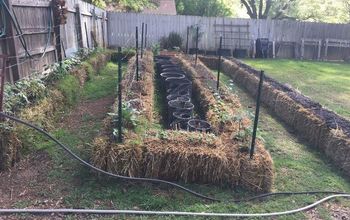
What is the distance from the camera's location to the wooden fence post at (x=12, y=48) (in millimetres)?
4578

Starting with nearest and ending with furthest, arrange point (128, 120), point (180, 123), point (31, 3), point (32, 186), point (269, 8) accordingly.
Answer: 1. point (32, 186)
2. point (128, 120)
3. point (180, 123)
4. point (31, 3)
5. point (269, 8)

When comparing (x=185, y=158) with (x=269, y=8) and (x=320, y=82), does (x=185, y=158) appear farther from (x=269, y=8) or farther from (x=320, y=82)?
(x=269, y=8)

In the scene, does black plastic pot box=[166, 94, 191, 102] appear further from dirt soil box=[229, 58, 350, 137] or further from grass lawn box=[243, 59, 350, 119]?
grass lawn box=[243, 59, 350, 119]

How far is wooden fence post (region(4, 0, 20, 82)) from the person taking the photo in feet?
15.0

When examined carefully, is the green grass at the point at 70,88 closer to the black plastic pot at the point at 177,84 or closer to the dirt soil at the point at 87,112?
the dirt soil at the point at 87,112

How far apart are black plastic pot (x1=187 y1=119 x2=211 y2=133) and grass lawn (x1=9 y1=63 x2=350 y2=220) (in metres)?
0.94

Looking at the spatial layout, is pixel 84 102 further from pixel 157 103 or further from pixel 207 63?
pixel 207 63

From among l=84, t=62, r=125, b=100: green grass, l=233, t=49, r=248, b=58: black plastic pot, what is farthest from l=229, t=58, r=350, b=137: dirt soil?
l=233, t=49, r=248, b=58: black plastic pot

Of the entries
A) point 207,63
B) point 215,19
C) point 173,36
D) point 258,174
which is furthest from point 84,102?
point 215,19

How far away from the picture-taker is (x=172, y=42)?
14680 mm

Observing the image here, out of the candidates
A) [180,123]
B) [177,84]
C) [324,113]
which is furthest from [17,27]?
[324,113]

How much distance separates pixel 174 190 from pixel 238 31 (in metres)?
13.4

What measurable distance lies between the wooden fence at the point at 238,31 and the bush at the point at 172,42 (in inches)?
11.4

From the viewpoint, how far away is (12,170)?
11.2 feet
